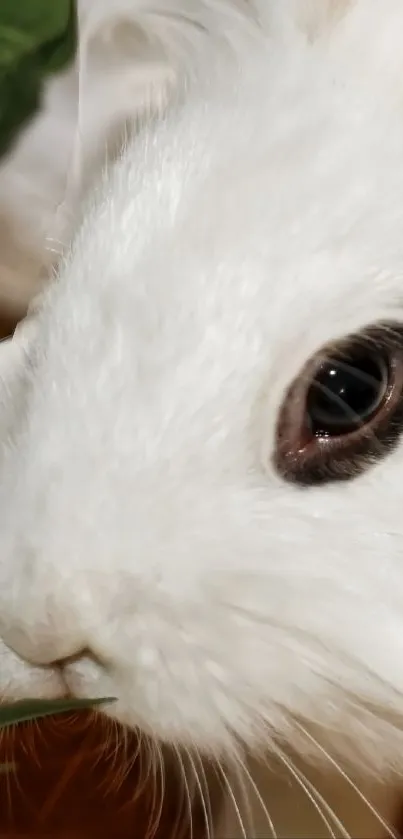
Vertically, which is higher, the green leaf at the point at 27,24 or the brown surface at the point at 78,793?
the green leaf at the point at 27,24

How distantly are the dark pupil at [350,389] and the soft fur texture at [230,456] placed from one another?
17 millimetres

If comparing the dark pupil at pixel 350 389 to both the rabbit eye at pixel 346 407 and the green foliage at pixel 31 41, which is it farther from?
the green foliage at pixel 31 41

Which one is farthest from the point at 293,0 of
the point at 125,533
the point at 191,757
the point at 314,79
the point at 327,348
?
the point at 191,757

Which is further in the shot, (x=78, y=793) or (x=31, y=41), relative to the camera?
(x=78, y=793)

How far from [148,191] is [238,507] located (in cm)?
18

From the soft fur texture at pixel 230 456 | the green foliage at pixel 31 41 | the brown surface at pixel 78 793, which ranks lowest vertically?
the brown surface at pixel 78 793

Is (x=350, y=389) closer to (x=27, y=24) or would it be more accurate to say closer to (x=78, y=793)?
(x=27, y=24)

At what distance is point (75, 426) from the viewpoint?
52 centimetres

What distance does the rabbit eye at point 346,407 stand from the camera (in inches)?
20.1

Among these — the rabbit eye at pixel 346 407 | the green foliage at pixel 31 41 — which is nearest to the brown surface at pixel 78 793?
the rabbit eye at pixel 346 407

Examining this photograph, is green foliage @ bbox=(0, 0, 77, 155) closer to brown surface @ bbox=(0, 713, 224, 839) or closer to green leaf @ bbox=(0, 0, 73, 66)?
green leaf @ bbox=(0, 0, 73, 66)

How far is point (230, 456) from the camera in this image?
50 centimetres

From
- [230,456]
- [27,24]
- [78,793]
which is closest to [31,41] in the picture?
[27,24]

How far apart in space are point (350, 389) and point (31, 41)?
0.84 ft
